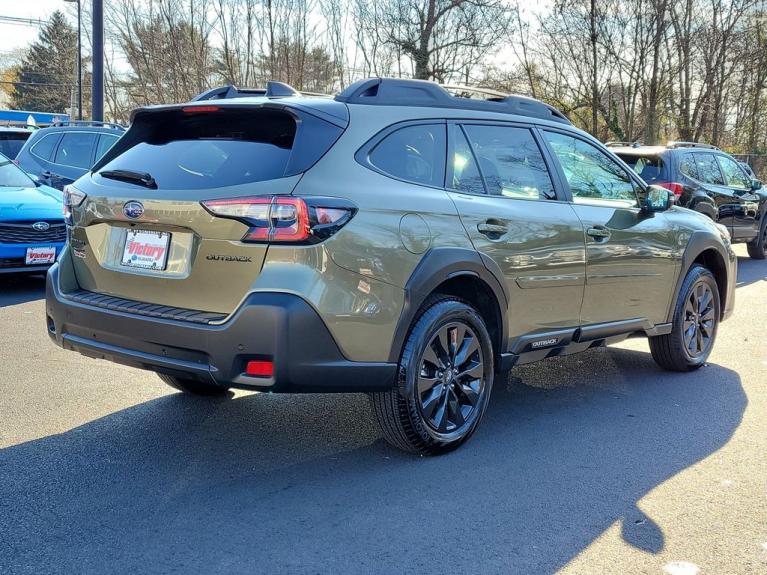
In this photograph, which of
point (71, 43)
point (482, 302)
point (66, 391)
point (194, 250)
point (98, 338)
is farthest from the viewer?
point (71, 43)

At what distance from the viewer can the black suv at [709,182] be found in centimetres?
1162

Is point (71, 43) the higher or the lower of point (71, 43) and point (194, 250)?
the higher

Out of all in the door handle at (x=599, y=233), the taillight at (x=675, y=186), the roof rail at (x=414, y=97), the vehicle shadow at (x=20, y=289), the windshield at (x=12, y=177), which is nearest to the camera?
the roof rail at (x=414, y=97)

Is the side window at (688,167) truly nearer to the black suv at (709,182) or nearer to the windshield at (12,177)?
the black suv at (709,182)

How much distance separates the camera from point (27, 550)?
2977 mm

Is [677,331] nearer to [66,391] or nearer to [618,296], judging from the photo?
[618,296]

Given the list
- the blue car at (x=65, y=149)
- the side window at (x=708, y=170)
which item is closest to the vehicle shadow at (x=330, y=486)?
the side window at (x=708, y=170)

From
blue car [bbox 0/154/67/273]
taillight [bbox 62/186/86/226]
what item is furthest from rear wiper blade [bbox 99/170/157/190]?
blue car [bbox 0/154/67/273]

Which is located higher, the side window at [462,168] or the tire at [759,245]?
the side window at [462,168]

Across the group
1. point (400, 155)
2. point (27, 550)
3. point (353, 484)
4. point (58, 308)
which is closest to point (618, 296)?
point (400, 155)

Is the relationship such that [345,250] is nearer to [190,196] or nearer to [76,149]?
[190,196]

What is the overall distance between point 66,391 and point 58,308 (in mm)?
1160

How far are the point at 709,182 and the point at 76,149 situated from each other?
9.88m

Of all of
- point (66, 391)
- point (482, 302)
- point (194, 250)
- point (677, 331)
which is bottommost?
point (66, 391)
